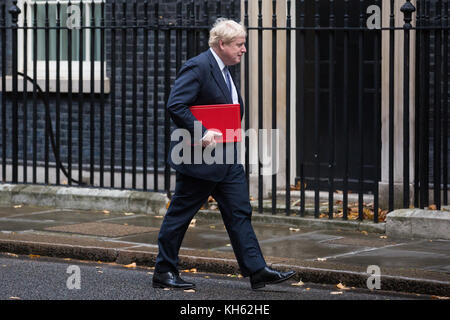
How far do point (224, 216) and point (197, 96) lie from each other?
827 millimetres

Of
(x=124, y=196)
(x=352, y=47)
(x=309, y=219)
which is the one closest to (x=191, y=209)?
(x=309, y=219)

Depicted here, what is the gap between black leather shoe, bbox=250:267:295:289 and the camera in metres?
6.59

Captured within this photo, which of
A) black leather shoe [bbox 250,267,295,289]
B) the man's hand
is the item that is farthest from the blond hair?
black leather shoe [bbox 250,267,295,289]

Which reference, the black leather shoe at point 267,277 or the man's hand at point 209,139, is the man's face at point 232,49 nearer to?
the man's hand at point 209,139

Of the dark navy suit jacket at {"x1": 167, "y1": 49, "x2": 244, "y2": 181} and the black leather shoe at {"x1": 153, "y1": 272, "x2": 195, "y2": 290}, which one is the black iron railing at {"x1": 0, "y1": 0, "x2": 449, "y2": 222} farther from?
the black leather shoe at {"x1": 153, "y1": 272, "x2": 195, "y2": 290}

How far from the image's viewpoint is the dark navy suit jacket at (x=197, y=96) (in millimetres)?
6449

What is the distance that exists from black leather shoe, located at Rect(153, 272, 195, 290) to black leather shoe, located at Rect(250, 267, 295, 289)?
0.45 metres

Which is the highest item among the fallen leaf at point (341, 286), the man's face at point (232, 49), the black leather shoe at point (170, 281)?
the man's face at point (232, 49)

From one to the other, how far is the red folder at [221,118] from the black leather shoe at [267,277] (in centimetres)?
90

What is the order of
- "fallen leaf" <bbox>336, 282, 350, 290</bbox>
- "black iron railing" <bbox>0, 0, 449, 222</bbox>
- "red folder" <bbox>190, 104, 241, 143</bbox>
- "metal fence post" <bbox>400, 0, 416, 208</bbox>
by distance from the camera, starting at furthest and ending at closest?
"black iron railing" <bbox>0, 0, 449, 222</bbox> < "metal fence post" <bbox>400, 0, 416, 208</bbox> < "fallen leaf" <bbox>336, 282, 350, 290</bbox> < "red folder" <bbox>190, 104, 241, 143</bbox>

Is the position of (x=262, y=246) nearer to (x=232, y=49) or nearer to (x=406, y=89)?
(x=406, y=89)

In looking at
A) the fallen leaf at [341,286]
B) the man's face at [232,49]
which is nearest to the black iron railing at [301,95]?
the fallen leaf at [341,286]

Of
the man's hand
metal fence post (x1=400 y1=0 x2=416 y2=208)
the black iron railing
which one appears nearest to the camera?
the man's hand
